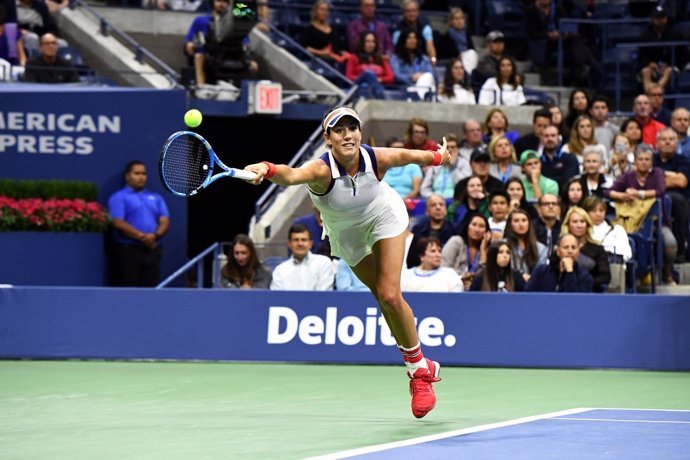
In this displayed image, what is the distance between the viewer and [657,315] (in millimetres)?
11922

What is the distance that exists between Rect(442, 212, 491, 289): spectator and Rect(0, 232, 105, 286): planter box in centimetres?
393

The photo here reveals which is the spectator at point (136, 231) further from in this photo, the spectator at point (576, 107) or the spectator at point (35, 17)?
the spectator at point (576, 107)

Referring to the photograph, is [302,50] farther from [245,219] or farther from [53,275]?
[53,275]

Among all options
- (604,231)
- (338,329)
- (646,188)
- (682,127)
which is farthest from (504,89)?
(338,329)

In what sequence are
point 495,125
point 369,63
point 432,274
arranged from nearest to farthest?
point 432,274, point 495,125, point 369,63

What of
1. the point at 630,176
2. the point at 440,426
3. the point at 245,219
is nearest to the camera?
the point at 440,426

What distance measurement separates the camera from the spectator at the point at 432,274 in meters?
12.8

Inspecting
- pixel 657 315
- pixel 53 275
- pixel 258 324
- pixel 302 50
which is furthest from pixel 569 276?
pixel 302 50

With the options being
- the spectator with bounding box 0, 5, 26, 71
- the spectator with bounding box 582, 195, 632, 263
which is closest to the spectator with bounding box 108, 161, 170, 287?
the spectator with bounding box 0, 5, 26, 71

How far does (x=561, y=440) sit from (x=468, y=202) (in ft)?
22.2

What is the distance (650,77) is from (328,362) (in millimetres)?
8145

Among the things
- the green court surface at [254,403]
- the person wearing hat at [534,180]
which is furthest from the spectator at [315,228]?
the person wearing hat at [534,180]

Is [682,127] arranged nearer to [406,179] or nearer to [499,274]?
[406,179]

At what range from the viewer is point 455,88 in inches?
708
